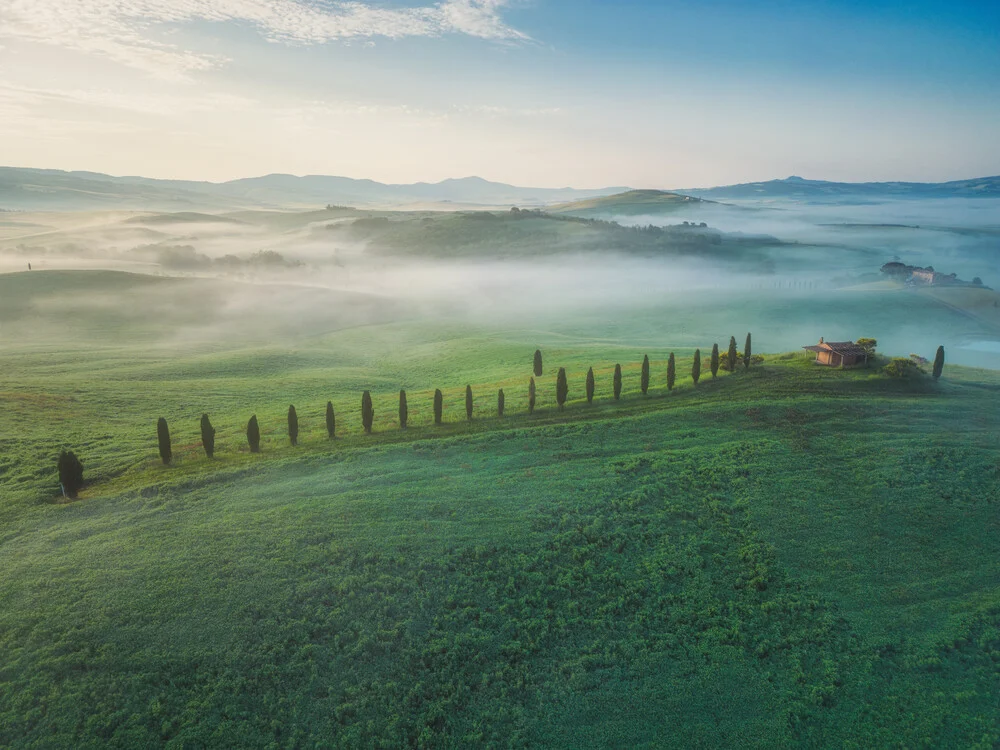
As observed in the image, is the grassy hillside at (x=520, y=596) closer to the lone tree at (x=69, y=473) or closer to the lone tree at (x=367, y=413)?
the lone tree at (x=69, y=473)

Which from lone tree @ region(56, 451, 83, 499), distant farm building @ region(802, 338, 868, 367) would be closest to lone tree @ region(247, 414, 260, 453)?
lone tree @ region(56, 451, 83, 499)

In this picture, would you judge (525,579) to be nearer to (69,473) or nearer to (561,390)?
(561,390)

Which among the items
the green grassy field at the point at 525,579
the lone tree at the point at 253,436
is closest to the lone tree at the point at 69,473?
the green grassy field at the point at 525,579

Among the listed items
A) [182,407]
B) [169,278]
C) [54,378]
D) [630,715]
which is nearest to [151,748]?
[630,715]

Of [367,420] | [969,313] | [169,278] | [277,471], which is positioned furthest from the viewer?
[169,278]

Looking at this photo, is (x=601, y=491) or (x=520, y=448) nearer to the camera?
(x=601, y=491)

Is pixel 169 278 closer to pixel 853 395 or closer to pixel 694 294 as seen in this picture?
pixel 694 294

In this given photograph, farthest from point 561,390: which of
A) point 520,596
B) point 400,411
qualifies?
point 520,596
